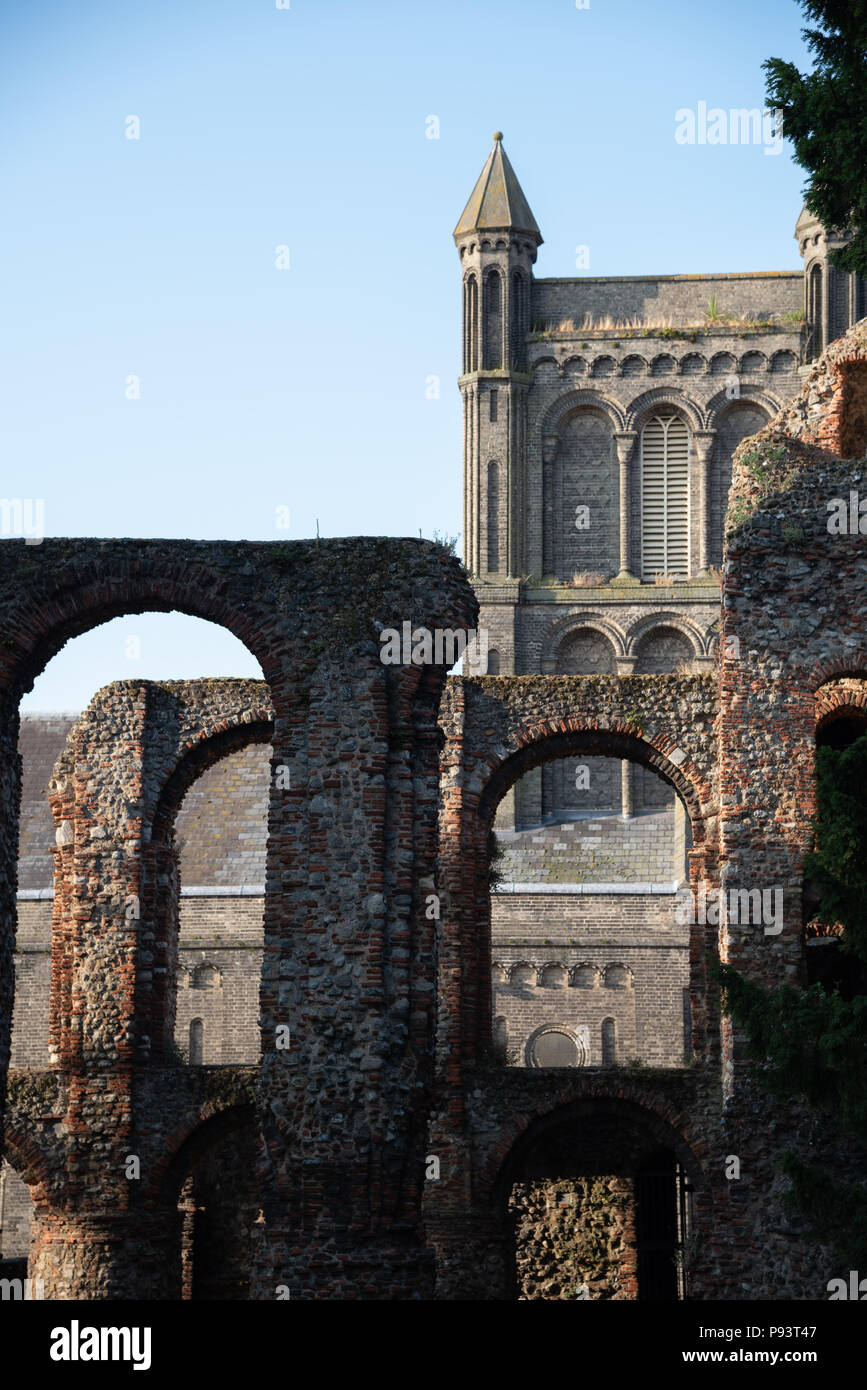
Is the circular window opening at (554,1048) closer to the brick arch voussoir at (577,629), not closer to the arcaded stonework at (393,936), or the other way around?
the brick arch voussoir at (577,629)

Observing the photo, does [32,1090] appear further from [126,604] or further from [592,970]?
[592,970]

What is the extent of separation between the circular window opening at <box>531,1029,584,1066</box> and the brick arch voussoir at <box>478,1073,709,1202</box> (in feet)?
48.7

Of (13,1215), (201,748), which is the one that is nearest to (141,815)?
(201,748)

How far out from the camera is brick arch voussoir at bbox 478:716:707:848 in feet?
68.4

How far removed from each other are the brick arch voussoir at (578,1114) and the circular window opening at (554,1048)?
14.8 m

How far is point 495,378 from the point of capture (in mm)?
43062

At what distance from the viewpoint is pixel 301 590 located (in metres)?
15.5

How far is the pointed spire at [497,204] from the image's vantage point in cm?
4347

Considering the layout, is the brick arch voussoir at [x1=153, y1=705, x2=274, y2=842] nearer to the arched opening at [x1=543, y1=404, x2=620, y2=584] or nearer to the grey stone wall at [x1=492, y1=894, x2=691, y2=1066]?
the grey stone wall at [x1=492, y1=894, x2=691, y2=1066]

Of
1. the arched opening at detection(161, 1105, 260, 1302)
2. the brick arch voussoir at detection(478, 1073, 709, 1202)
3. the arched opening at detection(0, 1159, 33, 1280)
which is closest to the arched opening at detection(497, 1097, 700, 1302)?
the brick arch voussoir at detection(478, 1073, 709, 1202)

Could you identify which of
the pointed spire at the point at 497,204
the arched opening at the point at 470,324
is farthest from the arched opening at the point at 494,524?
the pointed spire at the point at 497,204

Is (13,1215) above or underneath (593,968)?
underneath

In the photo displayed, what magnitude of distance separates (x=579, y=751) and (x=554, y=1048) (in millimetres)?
15030
